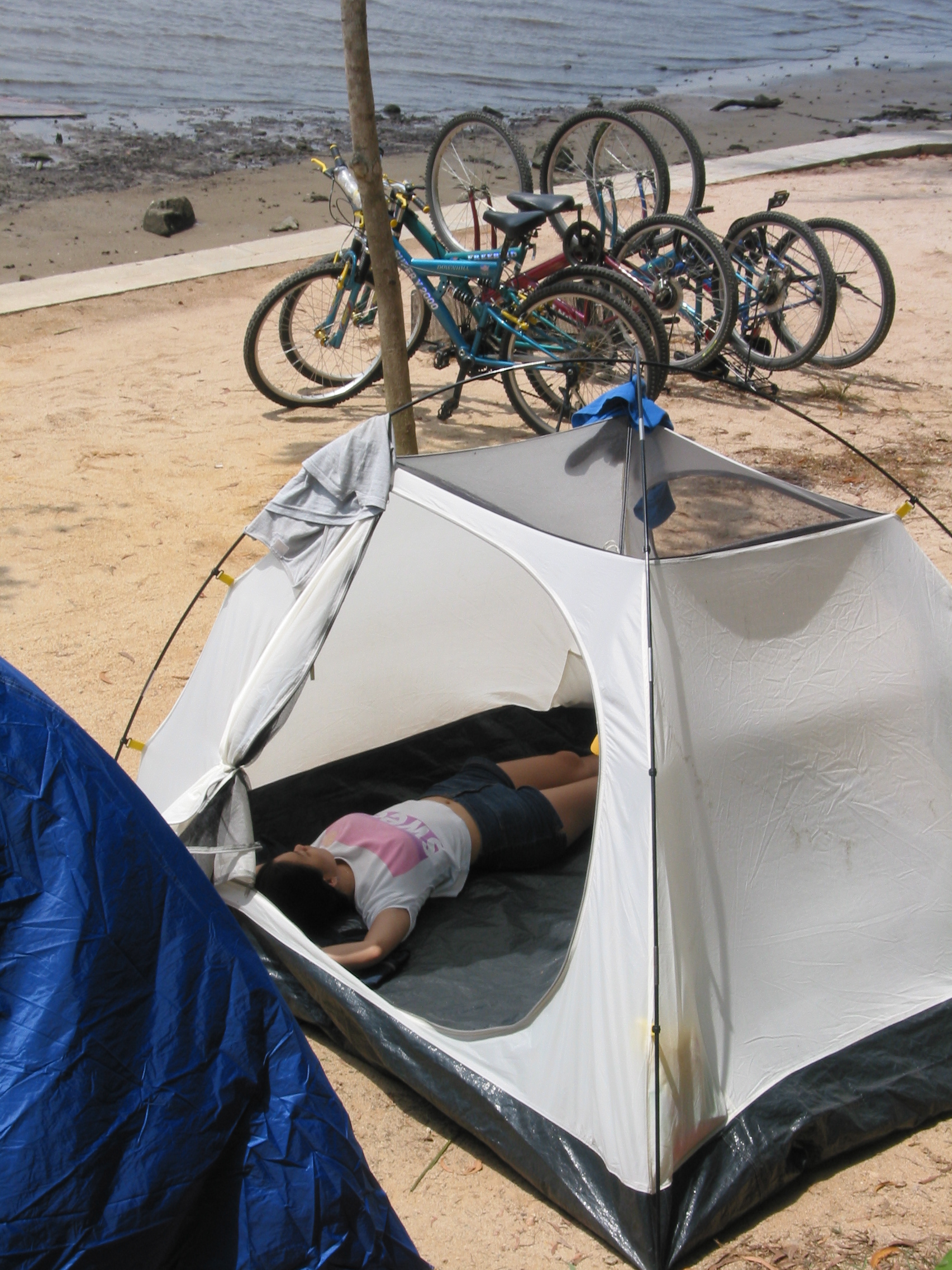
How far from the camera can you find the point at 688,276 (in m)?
6.59

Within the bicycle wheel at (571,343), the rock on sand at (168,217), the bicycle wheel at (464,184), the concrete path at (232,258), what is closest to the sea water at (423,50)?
the rock on sand at (168,217)

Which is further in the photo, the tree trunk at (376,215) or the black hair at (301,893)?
the tree trunk at (376,215)

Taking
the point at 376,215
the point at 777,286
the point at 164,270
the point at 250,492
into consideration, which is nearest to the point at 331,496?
the point at 376,215

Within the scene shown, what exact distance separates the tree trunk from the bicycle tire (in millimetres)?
1536

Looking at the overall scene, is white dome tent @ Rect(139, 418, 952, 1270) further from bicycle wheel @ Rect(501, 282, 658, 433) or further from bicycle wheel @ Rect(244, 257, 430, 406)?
bicycle wheel @ Rect(244, 257, 430, 406)

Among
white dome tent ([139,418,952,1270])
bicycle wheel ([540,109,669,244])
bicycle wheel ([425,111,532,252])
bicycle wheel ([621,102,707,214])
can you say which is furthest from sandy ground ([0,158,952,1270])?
bicycle wheel ([621,102,707,214])

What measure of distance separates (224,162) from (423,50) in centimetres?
1235

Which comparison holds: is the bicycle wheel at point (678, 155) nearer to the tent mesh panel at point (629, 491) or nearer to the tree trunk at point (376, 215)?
the tree trunk at point (376, 215)

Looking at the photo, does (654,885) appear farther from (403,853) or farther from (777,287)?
(777,287)

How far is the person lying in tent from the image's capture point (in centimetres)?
307

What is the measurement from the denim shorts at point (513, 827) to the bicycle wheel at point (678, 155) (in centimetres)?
505

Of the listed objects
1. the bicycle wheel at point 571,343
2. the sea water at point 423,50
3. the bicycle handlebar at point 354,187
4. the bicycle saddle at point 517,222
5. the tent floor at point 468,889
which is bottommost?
the tent floor at point 468,889

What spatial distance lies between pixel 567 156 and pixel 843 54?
2255 cm

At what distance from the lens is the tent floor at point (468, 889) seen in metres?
2.96
